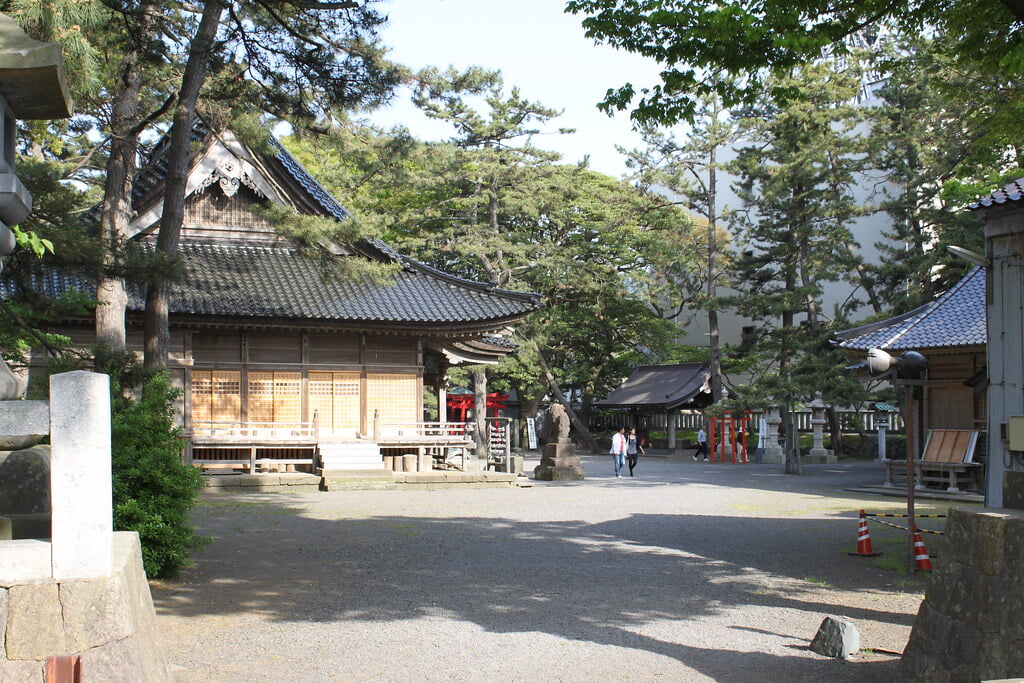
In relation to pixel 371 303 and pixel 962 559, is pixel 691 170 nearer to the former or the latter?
pixel 371 303

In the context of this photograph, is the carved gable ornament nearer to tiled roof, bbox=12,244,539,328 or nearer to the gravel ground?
tiled roof, bbox=12,244,539,328

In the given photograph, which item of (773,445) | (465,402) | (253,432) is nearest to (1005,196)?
(253,432)

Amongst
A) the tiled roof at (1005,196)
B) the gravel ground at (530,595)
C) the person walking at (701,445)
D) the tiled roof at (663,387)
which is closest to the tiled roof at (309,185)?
the gravel ground at (530,595)

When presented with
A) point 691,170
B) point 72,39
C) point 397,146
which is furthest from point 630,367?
point 72,39

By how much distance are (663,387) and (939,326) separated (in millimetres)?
21130

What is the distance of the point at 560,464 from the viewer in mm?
23781

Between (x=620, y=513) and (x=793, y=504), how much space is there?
4.06 m

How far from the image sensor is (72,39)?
329 inches

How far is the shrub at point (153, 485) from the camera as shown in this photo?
9078mm

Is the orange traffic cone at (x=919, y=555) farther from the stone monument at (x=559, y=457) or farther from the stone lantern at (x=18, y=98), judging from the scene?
the stone monument at (x=559, y=457)

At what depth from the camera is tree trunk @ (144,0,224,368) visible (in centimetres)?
1360

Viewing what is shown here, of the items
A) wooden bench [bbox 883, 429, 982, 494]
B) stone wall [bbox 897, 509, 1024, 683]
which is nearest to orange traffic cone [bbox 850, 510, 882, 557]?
stone wall [bbox 897, 509, 1024, 683]

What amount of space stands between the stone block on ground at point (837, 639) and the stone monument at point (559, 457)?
55.2ft

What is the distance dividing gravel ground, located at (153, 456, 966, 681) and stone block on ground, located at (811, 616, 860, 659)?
3.6 inches
